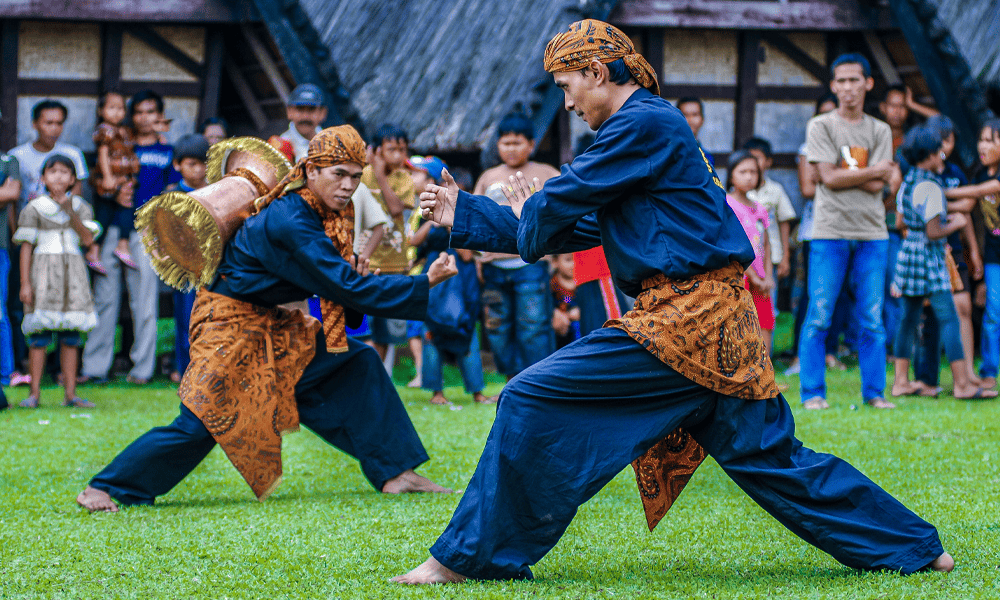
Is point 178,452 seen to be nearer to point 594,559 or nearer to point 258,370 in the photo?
point 258,370

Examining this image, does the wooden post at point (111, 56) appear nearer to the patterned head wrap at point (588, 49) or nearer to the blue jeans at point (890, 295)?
the blue jeans at point (890, 295)

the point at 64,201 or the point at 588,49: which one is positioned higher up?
the point at 588,49

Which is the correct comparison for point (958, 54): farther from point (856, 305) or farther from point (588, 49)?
point (588, 49)

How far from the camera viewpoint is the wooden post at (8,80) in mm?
9875

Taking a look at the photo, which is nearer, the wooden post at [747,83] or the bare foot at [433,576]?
the bare foot at [433,576]

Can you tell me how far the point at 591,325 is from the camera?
636 cm

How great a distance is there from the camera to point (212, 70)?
10.6 metres

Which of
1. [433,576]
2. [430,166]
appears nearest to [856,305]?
[430,166]

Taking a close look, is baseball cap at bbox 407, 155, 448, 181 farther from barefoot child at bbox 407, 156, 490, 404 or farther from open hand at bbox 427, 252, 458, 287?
open hand at bbox 427, 252, 458, 287

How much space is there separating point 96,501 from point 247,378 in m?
0.78

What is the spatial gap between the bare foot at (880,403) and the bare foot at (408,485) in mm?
3525

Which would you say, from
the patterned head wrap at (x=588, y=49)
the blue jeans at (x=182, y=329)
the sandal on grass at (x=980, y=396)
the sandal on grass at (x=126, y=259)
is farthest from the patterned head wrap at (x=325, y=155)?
the sandal on grass at (x=980, y=396)

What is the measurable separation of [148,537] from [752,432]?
220 centimetres

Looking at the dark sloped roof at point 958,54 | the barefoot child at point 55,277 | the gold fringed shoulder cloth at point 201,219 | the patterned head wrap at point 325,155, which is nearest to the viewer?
the patterned head wrap at point 325,155
